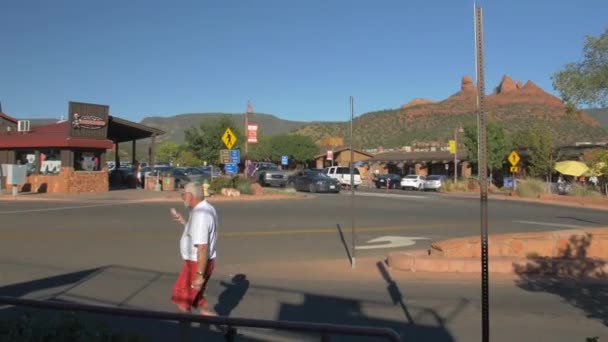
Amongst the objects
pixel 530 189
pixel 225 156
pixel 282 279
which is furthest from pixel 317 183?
pixel 282 279

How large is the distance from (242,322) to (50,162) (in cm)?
3391

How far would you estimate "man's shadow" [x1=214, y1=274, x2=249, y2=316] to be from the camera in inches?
321

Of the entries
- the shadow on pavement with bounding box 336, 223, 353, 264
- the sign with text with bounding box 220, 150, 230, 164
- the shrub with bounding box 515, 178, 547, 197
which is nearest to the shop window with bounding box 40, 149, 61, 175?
the sign with text with bounding box 220, 150, 230, 164

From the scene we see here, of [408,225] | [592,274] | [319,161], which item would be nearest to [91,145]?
[408,225]

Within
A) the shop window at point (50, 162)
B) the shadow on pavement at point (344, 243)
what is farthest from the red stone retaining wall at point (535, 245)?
the shop window at point (50, 162)

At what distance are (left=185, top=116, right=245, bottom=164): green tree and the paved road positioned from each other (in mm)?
45717

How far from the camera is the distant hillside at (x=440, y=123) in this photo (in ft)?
323

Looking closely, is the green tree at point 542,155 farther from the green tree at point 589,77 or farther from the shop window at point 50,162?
the shop window at point 50,162

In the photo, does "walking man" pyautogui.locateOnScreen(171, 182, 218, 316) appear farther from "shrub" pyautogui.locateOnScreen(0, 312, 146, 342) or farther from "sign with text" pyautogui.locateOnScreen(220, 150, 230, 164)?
"sign with text" pyautogui.locateOnScreen(220, 150, 230, 164)

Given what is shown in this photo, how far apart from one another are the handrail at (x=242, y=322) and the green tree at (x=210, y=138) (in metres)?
62.3

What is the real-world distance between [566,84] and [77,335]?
2182cm

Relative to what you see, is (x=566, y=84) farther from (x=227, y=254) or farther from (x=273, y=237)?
(x=227, y=254)

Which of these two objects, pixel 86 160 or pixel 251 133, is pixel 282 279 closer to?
pixel 251 133

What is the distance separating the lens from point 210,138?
67750mm
